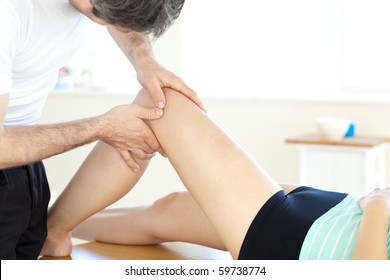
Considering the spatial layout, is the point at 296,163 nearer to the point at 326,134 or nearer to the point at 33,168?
the point at 326,134

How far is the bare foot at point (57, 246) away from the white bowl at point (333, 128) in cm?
192

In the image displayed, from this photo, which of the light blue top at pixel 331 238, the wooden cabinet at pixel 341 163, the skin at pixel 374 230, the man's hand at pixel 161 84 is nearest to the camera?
Answer: the skin at pixel 374 230

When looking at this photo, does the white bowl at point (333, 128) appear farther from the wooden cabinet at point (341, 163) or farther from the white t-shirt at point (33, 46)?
the white t-shirt at point (33, 46)

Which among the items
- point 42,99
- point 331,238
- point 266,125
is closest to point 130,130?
point 42,99

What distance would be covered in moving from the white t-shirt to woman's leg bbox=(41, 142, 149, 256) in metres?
0.25

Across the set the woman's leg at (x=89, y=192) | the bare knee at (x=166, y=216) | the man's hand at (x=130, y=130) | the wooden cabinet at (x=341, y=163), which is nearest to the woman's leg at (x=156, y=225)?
the bare knee at (x=166, y=216)

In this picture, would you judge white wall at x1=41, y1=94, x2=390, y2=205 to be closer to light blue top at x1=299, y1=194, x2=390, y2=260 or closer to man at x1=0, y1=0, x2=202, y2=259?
man at x1=0, y1=0, x2=202, y2=259

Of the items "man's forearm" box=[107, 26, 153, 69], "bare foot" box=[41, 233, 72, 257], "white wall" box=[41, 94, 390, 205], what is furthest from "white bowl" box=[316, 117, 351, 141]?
"bare foot" box=[41, 233, 72, 257]

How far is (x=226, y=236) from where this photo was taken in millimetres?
1867

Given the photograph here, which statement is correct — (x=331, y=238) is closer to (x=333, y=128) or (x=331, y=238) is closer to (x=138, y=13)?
(x=138, y=13)

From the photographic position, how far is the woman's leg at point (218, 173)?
1849 mm

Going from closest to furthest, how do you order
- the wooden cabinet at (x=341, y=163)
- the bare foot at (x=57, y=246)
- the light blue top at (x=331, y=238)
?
1. the light blue top at (x=331, y=238)
2. the bare foot at (x=57, y=246)
3. the wooden cabinet at (x=341, y=163)

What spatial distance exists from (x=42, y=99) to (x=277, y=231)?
873mm

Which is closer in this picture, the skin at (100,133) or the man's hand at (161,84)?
the skin at (100,133)
